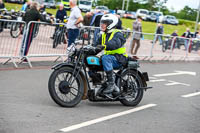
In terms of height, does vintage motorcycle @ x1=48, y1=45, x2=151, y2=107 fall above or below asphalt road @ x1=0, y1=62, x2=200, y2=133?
above

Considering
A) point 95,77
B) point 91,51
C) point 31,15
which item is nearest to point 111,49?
point 91,51

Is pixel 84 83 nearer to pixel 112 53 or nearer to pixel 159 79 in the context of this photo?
pixel 112 53

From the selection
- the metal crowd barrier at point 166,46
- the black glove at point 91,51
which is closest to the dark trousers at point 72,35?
the metal crowd barrier at point 166,46

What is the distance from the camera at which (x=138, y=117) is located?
23.5ft

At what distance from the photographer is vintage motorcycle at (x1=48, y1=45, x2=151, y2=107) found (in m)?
7.08

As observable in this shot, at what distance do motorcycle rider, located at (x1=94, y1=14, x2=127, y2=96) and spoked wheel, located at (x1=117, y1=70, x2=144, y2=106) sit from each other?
0.73 ft

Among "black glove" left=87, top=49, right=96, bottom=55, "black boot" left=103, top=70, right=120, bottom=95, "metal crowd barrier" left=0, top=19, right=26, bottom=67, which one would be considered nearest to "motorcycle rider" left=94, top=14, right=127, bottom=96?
"black boot" left=103, top=70, right=120, bottom=95

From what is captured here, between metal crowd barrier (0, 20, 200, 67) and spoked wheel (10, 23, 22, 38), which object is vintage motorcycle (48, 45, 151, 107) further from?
spoked wheel (10, 23, 22, 38)

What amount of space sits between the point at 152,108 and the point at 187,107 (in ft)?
2.76

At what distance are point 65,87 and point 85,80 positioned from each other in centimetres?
41

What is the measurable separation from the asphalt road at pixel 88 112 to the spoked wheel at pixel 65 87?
0.15 meters

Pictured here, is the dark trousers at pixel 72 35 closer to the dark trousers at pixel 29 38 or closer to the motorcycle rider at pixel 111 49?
the dark trousers at pixel 29 38

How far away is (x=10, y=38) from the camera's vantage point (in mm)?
11664

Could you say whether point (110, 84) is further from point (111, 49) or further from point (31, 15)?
point (31, 15)
